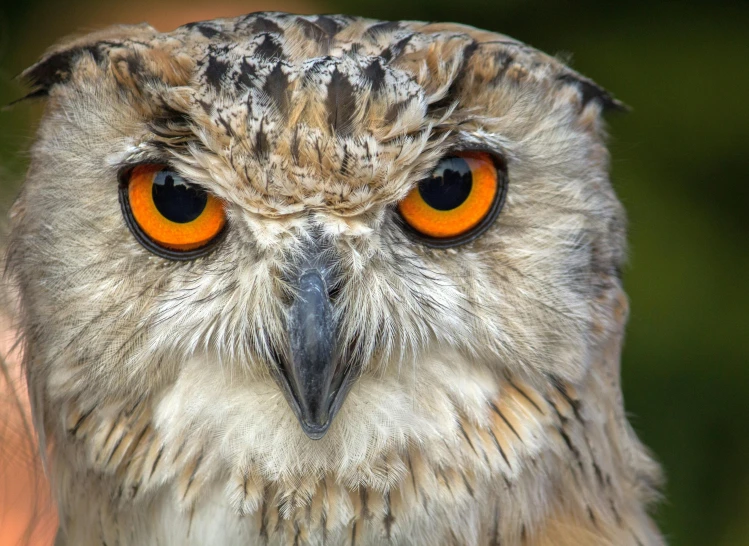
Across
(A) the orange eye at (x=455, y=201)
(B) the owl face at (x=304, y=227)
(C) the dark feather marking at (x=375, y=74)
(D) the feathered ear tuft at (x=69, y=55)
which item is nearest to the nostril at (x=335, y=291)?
(B) the owl face at (x=304, y=227)

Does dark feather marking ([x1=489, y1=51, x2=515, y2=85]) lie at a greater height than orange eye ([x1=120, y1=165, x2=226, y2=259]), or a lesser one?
greater

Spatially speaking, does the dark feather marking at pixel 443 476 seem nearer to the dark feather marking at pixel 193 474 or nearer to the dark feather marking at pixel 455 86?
the dark feather marking at pixel 193 474

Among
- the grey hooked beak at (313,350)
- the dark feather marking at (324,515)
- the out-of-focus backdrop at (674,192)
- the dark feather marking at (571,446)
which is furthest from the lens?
the out-of-focus backdrop at (674,192)

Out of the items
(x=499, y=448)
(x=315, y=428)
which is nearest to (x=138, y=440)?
(x=315, y=428)

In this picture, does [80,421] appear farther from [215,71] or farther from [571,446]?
[571,446]

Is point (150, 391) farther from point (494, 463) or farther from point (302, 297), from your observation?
point (494, 463)

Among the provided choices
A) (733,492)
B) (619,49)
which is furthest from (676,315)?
(619,49)

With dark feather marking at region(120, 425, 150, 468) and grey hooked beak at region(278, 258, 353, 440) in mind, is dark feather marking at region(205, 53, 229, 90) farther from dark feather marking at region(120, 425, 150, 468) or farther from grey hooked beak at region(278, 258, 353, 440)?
dark feather marking at region(120, 425, 150, 468)

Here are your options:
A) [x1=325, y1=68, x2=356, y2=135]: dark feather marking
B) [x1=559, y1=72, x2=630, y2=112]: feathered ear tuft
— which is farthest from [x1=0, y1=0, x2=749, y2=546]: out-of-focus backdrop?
[x1=325, y1=68, x2=356, y2=135]: dark feather marking

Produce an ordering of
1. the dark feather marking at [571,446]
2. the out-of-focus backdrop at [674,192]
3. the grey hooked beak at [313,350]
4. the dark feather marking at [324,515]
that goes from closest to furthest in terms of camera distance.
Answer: the grey hooked beak at [313,350], the dark feather marking at [324,515], the dark feather marking at [571,446], the out-of-focus backdrop at [674,192]
